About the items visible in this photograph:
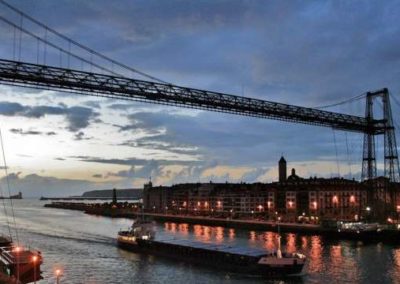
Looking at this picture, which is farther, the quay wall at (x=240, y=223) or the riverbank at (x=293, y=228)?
the quay wall at (x=240, y=223)

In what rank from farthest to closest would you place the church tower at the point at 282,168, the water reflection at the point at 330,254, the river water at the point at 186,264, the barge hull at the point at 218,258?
1. the church tower at the point at 282,168
2. the barge hull at the point at 218,258
3. the water reflection at the point at 330,254
4. the river water at the point at 186,264

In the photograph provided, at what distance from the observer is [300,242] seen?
167 ft

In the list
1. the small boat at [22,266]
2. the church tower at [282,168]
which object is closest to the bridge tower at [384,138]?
the small boat at [22,266]

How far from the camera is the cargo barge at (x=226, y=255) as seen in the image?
30.8 metres

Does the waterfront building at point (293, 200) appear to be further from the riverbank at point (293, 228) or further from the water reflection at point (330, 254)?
the water reflection at point (330, 254)

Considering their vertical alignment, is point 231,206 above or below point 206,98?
below

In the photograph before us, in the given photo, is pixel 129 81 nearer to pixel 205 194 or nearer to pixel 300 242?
pixel 300 242

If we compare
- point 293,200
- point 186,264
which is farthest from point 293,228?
point 186,264

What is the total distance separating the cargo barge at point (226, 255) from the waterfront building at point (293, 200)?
24677 mm

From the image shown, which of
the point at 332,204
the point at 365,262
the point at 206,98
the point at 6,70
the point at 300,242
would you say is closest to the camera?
the point at 6,70

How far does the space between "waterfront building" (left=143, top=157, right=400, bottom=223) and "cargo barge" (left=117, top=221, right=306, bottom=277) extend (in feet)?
81.0

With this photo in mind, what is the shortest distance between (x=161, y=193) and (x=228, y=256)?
104304 mm

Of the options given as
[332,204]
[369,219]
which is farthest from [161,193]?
[369,219]

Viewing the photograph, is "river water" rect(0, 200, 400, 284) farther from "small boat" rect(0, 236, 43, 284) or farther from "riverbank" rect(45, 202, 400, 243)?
"riverbank" rect(45, 202, 400, 243)
